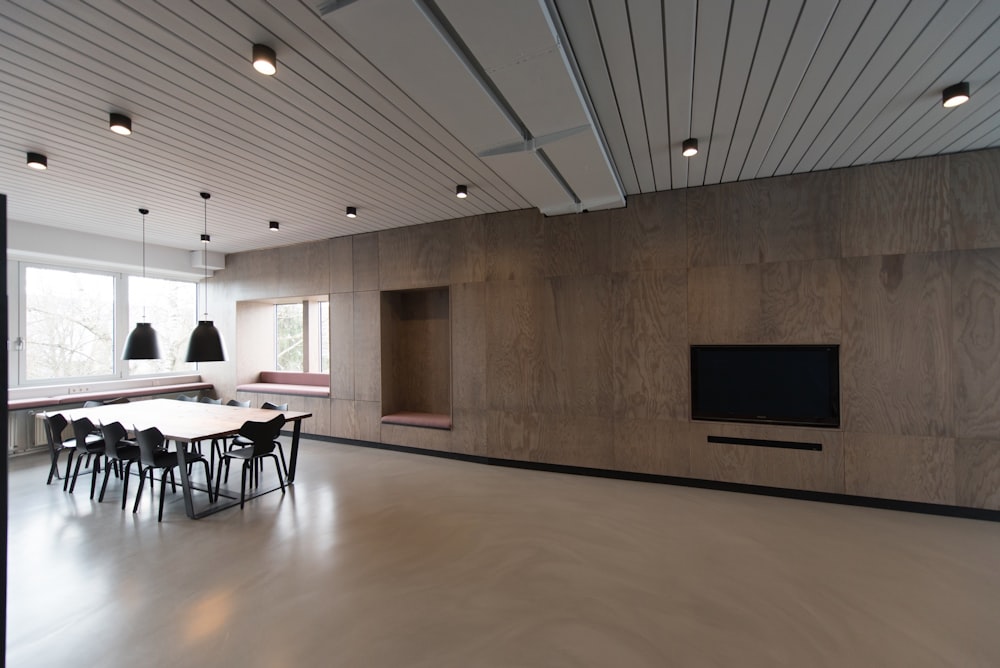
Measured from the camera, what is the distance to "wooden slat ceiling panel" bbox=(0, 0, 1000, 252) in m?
1.93

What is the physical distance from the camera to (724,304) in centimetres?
411

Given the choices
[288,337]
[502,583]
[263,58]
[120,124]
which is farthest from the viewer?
[288,337]

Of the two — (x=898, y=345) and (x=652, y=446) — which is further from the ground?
(x=898, y=345)

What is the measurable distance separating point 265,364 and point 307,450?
8.79 ft

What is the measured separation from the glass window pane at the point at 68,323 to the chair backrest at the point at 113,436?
3295 mm

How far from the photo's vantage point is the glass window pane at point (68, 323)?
5734 millimetres

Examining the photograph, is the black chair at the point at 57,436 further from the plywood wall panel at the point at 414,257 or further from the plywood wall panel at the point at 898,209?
the plywood wall panel at the point at 898,209

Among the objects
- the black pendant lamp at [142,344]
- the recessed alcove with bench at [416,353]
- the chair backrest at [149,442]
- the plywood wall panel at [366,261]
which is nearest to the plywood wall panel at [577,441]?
the recessed alcove with bench at [416,353]

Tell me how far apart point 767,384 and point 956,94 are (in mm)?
2477

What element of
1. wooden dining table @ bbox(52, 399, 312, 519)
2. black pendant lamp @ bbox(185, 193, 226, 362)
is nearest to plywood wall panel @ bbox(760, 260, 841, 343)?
wooden dining table @ bbox(52, 399, 312, 519)

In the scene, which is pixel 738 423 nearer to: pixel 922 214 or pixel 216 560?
pixel 922 214

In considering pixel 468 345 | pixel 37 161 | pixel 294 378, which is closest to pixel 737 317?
pixel 468 345

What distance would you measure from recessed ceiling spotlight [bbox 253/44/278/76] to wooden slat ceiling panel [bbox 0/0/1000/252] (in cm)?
5

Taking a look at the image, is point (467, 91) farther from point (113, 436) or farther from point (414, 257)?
point (113, 436)
